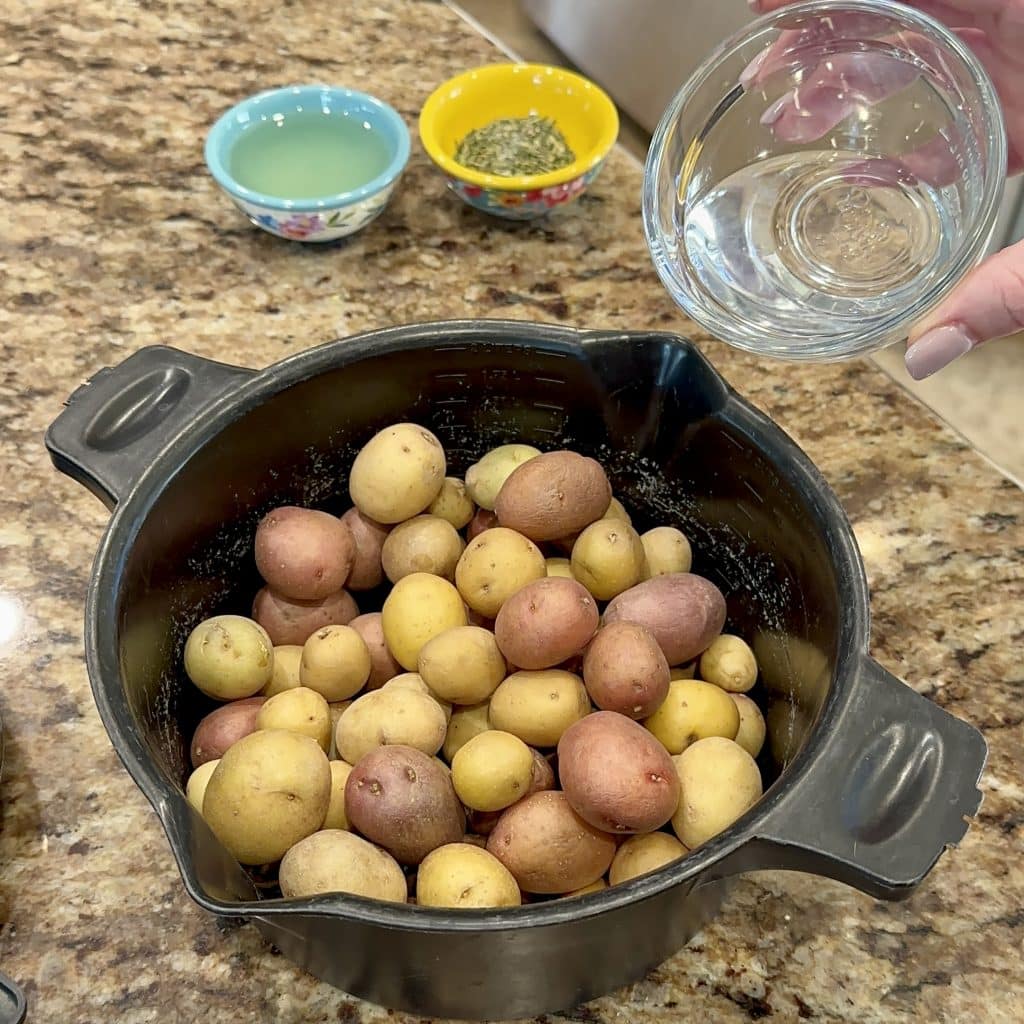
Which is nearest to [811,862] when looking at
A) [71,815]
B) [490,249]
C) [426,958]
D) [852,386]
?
[426,958]

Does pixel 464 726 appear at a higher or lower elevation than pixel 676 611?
lower

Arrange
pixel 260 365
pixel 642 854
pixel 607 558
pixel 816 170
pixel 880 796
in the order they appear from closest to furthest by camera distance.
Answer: pixel 880 796
pixel 642 854
pixel 607 558
pixel 816 170
pixel 260 365

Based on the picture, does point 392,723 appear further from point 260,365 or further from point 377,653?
point 260,365

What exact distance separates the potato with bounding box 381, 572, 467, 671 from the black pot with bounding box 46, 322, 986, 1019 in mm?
136

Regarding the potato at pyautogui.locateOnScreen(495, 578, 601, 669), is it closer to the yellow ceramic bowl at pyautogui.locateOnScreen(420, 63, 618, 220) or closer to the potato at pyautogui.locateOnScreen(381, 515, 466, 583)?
the potato at pyautogui.locateOnScreen(381, 515, 466, 583)

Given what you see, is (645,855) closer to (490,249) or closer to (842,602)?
(842,602)

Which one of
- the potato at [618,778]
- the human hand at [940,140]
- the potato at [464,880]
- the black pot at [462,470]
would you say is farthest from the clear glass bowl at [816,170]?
the potato at [464,880]

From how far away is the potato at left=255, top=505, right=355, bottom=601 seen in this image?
0.76m

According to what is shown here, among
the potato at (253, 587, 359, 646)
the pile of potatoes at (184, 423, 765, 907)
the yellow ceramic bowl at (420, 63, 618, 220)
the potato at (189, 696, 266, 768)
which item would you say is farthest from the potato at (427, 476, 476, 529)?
the yellow ceramic bowl at (420, 63, 618, 220)

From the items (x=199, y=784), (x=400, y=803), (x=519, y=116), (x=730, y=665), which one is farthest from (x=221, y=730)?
(x=519, y=116)

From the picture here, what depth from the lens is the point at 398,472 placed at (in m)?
0.77

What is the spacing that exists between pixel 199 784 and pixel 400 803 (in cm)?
14

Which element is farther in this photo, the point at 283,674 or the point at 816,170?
the point at 816,170

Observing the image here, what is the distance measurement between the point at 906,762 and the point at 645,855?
182 millimetres
